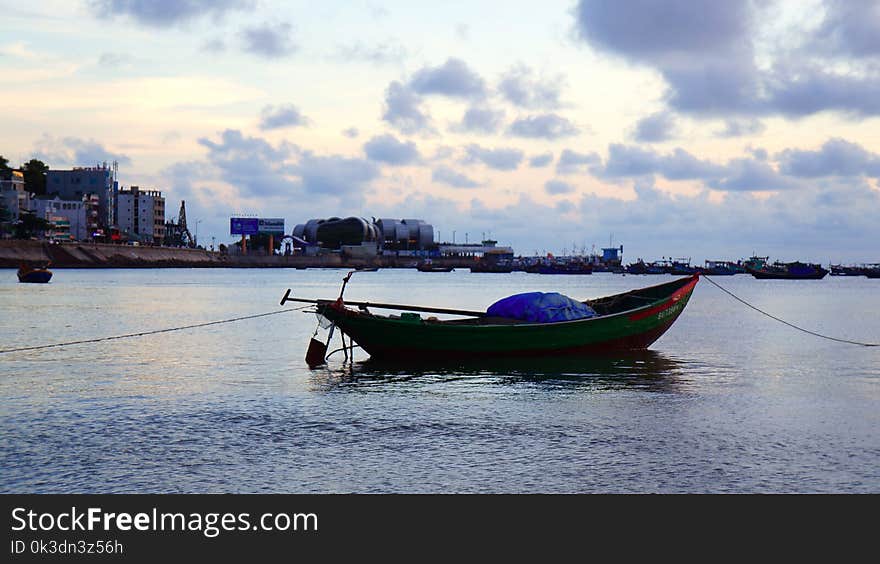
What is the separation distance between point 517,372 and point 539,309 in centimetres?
291

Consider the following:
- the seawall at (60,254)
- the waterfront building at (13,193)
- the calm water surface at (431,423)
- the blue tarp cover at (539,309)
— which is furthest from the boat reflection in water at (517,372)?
the waterfront building at (13,193)

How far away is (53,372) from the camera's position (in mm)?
29656

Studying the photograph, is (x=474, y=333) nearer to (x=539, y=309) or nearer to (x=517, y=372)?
(x=517, y=372)

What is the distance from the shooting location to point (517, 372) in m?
29.9

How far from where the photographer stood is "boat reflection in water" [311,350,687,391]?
28109mm

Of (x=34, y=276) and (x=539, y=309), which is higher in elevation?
(x=539, y=309)

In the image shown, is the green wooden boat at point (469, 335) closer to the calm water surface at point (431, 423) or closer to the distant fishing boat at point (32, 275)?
the calm water surface at point (431, 423)

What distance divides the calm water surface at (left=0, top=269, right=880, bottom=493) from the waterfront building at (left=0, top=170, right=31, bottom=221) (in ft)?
512

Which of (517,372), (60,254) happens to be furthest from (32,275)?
(517,372)

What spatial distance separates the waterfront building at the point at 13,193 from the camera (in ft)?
590

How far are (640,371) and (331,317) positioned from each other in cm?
1080

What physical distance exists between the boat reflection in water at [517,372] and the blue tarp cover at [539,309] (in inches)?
56.5
